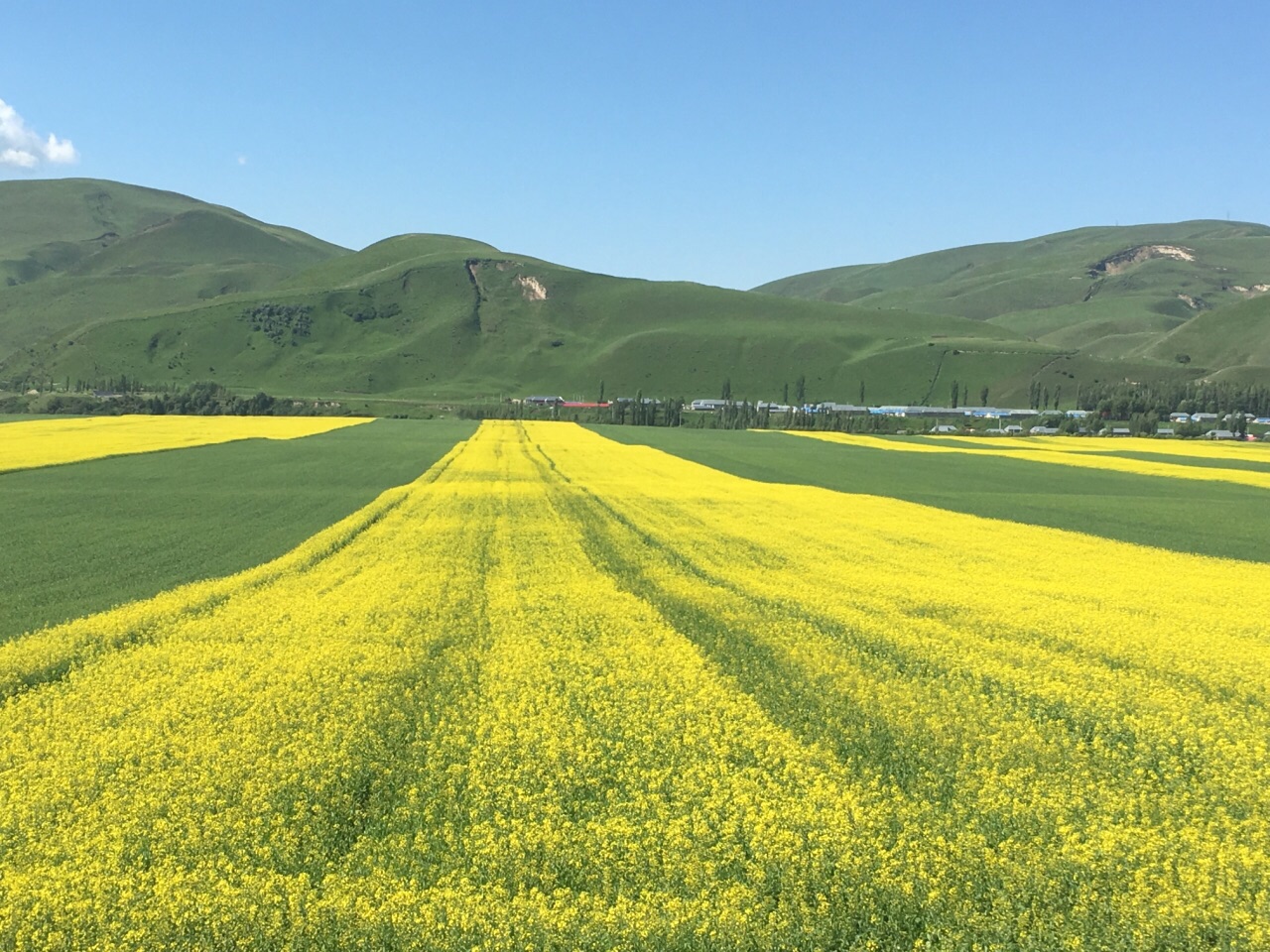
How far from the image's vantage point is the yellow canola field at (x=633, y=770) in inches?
315

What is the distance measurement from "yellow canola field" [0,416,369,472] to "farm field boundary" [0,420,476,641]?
3149 millimetres

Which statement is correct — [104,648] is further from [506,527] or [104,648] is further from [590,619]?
[506,527]

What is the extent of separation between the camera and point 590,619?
18266 millimetres

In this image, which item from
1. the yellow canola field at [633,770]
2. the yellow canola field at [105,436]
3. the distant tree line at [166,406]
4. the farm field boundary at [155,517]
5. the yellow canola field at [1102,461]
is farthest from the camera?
the distant tree line at [166,406]

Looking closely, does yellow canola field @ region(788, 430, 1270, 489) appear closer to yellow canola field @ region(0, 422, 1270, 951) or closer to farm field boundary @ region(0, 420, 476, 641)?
yellow canola field @ region(0, 422, 1270, 951)

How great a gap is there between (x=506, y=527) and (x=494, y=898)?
23.6 metres

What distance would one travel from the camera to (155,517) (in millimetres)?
32062

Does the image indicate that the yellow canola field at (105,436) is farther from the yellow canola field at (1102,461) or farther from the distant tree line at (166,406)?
the yellow canola field at (1102,461)

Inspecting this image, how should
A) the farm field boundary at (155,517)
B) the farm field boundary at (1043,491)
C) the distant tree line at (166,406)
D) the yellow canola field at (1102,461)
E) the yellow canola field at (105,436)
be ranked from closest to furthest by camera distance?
the farm field boundary at (155,517), the farm field boundary at (1043,491), the yellow canola field at (105,436), the yellow canola field at (1102,461), the distant tree line at (166,406)

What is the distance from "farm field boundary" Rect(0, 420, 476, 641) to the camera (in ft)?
68.4

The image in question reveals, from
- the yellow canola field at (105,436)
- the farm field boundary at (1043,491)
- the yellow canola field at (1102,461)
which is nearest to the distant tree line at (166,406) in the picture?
the yellow canola field at (105,436)

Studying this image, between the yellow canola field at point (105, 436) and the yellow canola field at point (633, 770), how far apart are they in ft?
138

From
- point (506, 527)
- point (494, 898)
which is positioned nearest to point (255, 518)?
point (506, 527)

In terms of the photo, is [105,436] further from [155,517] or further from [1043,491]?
[1043,491]
